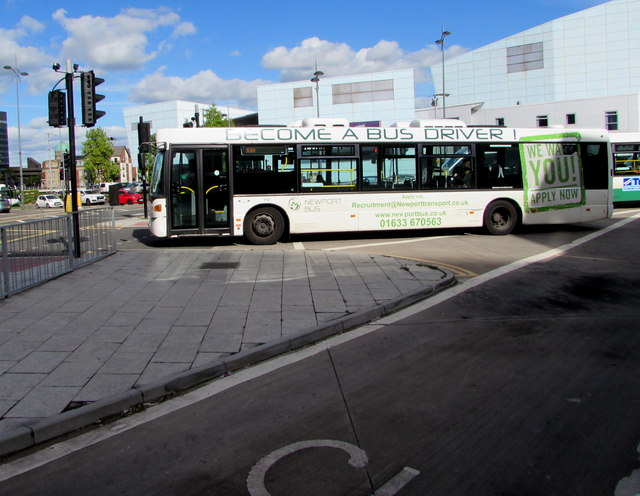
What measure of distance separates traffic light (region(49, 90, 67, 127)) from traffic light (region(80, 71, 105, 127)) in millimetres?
403

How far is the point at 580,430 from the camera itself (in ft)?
12.2

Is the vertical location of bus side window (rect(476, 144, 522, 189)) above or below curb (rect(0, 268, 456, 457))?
above

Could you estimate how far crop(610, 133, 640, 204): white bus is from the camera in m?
22.3

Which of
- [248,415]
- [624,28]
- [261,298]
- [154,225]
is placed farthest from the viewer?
[624,28]

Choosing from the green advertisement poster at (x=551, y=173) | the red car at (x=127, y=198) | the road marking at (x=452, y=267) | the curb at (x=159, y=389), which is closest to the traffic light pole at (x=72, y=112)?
the curb at (x=159, y=389)

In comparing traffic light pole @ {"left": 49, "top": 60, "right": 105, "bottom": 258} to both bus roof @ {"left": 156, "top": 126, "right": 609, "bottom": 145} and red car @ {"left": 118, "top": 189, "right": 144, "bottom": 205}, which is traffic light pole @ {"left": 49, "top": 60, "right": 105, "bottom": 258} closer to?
bus roof @ {"left": 156, "top": 126, "right": 609, "bottom": 145}

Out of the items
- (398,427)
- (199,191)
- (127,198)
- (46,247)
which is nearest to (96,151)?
(127,198)

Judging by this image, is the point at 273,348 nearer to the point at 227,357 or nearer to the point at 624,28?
the point at 227,357

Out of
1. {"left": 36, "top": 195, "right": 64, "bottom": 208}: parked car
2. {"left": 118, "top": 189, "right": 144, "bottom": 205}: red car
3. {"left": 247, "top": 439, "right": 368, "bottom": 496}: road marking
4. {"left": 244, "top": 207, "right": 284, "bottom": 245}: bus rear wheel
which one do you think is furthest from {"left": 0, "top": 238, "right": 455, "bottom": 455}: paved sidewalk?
{"left": 36, "top": 195, "right": 64, "bottom": 208}: parked car

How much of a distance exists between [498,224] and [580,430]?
12020 mm

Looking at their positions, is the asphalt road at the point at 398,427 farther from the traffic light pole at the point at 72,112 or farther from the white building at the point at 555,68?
the white building at the point at 555,68

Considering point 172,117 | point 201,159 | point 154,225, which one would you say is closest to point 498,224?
point 201,159

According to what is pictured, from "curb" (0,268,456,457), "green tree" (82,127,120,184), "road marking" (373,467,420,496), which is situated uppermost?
"green tree" (82,127,120,184)

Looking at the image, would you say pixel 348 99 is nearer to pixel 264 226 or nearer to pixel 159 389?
pixel 264 226
